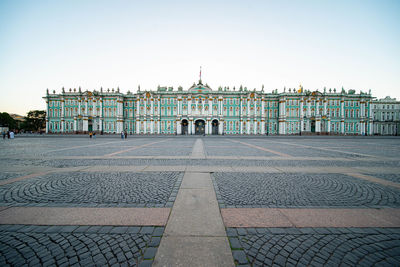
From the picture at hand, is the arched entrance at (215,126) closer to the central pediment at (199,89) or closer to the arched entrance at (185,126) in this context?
the arched entrance at (185,126)

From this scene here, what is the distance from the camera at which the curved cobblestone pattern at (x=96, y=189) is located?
383cm

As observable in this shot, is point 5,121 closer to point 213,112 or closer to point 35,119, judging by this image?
point 35,119

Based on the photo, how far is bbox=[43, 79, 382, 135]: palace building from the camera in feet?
170

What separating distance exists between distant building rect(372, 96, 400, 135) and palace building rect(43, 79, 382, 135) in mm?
19105

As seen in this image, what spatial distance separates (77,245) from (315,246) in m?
3.54

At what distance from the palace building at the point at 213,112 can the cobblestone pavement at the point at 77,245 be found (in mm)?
48905

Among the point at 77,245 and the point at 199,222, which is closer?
the point at 77,245

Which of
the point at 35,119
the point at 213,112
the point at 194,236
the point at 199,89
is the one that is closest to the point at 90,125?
the point at 35,119

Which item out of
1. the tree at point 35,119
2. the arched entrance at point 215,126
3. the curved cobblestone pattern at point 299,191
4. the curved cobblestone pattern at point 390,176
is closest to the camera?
the curved cobblestone pattern at point 299,191

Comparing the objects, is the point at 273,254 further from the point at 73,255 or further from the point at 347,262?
the point at 73,255

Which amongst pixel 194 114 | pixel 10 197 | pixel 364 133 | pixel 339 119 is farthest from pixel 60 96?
pixel 364 133

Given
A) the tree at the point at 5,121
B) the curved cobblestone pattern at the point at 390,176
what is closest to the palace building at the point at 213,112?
the tree at the point at 5,121

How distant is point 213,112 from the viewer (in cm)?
5216

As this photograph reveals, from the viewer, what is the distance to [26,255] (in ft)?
7.21
